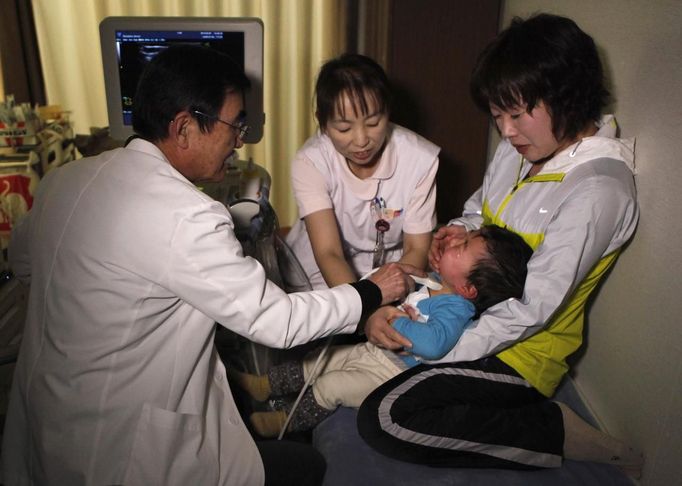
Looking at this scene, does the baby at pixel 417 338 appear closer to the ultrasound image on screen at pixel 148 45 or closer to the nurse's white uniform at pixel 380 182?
the nurse's white uniform at pixel 380 182

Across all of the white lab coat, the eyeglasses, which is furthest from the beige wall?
the eyeglasses

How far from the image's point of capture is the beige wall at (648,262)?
1.27m

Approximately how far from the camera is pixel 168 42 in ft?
6.27

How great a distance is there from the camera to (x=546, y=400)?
154 cm

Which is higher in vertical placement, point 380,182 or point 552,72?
point 552,72

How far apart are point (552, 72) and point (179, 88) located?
85 centimetres

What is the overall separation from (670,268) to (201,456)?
3.73ft

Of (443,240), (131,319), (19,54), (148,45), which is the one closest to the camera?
(131,319)

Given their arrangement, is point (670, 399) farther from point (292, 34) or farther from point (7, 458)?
point (292, 34)

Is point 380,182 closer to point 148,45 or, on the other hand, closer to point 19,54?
point 148,45

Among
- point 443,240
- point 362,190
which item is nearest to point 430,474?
point 443,240

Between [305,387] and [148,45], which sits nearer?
[305,387]

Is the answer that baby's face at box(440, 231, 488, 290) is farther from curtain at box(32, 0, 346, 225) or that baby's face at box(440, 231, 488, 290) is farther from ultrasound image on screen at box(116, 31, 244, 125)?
curtain at box(32, 0, 346, 225)

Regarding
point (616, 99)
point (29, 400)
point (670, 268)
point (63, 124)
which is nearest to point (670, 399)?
point (670, 268)
